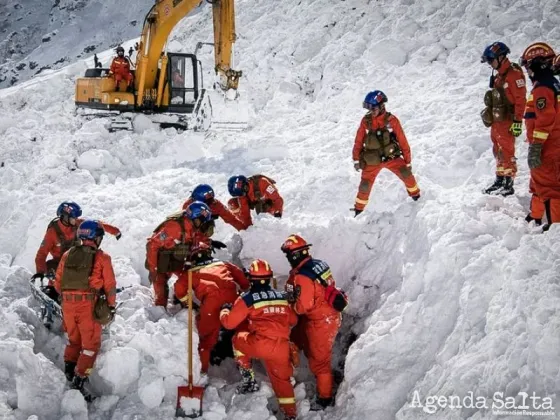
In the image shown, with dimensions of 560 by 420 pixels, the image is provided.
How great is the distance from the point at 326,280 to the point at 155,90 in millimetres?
8896

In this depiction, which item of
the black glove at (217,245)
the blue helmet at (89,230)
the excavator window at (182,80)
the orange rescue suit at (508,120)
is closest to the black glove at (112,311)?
the blue helmet at (89,230)

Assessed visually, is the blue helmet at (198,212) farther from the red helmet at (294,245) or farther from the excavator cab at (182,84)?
the excavator cab at (182,84)

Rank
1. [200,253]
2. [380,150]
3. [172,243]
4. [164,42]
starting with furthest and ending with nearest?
1. [164,42]
2. [380,150]
3. [172,243]
4. [200,253]

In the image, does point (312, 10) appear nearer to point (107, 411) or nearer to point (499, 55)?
point (499, 55)

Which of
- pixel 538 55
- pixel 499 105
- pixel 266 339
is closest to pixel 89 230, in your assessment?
pixel 266 339

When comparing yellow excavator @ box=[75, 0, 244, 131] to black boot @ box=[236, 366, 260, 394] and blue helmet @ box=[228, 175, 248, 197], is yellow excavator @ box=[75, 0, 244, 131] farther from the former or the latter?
black boot @ box=[236, 366, 260, 394]

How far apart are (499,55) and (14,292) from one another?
6.62 m

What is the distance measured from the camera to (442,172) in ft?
22.9


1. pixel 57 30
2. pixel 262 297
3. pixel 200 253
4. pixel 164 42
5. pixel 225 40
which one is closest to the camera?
pixel 262 297

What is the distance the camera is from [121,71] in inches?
488

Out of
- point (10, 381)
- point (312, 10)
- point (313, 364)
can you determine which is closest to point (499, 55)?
point (313, 364)

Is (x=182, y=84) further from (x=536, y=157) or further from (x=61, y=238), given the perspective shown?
(x=536, y=157)

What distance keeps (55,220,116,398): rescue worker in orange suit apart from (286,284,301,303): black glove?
1824 mm

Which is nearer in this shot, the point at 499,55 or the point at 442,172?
the point at 499,55
